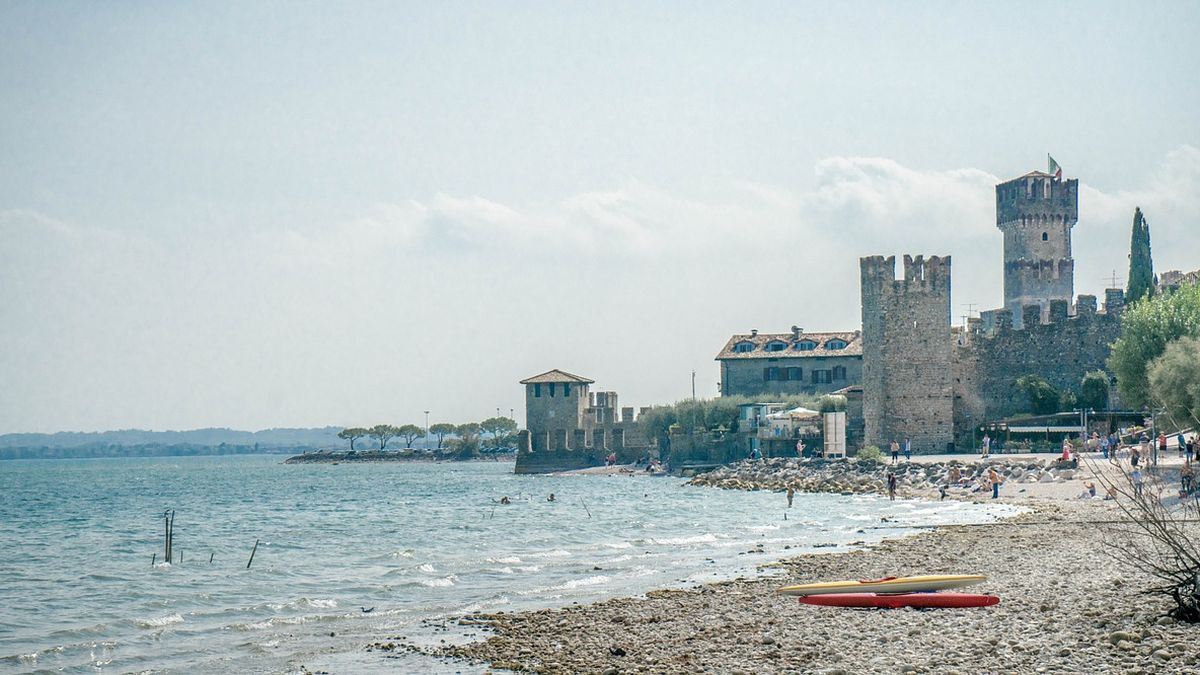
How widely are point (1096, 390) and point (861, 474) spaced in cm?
1017

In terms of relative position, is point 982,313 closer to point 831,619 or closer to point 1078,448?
point 1078,448

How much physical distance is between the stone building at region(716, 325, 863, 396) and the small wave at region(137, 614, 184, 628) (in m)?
48.7

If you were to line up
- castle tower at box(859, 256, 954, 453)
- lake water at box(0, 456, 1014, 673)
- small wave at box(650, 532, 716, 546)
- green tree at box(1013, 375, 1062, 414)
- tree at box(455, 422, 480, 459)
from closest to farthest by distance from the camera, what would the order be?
1. lake water at box(0, 456, 1014, 673)
2. small wave at box(650, 532, 716, 546)
3. castle tower at box(859, 256, 954, 453)
4. green tree at box(1013, 375, 1062, 414)
5. tree at box(455, 422, 480, 459)

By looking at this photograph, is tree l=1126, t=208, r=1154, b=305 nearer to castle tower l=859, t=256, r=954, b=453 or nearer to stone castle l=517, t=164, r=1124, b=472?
stone castle l=517, t=164, r=1124, b=472

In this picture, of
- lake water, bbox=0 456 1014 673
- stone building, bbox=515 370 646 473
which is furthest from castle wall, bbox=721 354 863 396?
lake water, bbox=0 456 1014 673

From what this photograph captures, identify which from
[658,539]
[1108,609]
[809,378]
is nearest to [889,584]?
[1108,609]

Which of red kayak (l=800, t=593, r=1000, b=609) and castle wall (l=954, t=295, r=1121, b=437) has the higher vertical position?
castle wall (l=954, t=295, r=1121, b=437)

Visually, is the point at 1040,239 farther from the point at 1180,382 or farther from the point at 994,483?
the point at 1180,382

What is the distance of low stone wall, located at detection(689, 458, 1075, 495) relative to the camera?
3669cm

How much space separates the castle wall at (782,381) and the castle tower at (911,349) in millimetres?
16324

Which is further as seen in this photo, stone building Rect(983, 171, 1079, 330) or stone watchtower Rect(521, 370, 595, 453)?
stone watchtower Rect(521, 370, 595, 453)

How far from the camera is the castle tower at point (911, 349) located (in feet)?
152

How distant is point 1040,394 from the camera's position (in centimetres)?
4753

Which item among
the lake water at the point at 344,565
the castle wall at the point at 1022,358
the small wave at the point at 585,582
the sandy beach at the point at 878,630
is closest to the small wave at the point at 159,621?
the lake water at the point at 344,565
